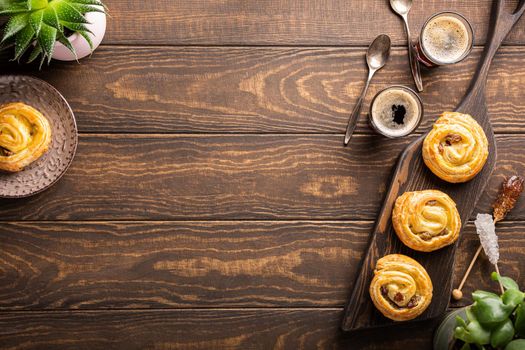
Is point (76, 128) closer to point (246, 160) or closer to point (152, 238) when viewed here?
point (152, 238)

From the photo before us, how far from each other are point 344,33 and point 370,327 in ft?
2.95

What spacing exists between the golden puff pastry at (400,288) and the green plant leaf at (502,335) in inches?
17.2

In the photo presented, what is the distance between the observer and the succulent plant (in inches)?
63.9

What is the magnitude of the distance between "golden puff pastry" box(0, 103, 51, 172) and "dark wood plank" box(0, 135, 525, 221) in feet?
0.46

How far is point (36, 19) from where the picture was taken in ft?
5.33

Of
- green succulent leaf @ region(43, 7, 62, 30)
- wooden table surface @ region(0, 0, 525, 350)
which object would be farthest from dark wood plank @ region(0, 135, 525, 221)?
green succulent leaf @ region(43, 7, 62, 30)

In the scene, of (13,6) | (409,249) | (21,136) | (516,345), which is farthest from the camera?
(409,249)

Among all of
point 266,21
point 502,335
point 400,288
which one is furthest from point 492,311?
point 266,21

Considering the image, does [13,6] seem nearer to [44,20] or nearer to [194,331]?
[44,20]

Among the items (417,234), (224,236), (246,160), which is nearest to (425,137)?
(417,234)

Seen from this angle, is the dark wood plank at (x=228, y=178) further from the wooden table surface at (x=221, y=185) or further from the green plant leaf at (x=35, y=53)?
the green plant leaf at (x=35, y=53)

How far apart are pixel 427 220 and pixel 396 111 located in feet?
1.10

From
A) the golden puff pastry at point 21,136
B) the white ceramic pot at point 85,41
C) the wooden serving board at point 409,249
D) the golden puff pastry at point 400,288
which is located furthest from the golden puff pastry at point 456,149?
the golden puff pastry at point 21,136

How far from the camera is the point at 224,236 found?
1896 millimetres
